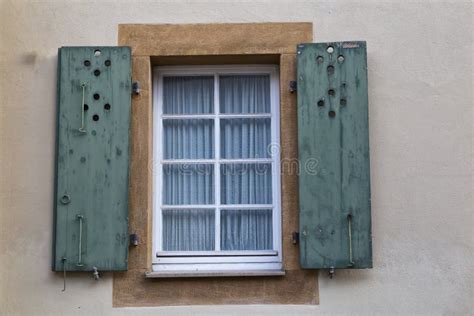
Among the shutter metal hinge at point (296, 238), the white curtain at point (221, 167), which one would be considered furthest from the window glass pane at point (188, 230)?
the shutter metal hinge at point (296, 238)

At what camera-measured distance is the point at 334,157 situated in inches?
210

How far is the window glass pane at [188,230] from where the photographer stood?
18.4 feet

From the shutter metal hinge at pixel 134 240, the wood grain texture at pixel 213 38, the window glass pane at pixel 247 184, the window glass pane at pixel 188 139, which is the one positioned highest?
the wood grain texture at pixel 213 38

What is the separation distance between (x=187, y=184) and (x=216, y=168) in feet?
0.78

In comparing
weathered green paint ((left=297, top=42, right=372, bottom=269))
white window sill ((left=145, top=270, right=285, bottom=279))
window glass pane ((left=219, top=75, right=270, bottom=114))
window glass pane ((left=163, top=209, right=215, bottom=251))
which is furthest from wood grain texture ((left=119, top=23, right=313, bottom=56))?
white window sill ((left=145, top=270, right=285, bottom=279))

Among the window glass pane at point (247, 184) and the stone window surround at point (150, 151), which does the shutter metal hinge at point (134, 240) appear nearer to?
the stone window surround at point (150, 151)

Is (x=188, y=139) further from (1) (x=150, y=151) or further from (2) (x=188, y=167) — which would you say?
(1) (x=150, y=151)

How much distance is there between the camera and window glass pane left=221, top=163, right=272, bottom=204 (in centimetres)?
562

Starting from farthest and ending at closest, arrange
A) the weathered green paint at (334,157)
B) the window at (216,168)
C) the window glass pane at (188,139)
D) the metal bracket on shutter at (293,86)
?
the window glass pane at (188,139)
the window at (216,168)
the metal bracket on shutter at (293,86)
the weathered green paint at (334,157)

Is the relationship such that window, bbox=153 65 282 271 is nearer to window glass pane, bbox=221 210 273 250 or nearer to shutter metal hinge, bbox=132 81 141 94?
window glass pane, bbox=221 210 273 250

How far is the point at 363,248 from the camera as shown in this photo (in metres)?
5.24

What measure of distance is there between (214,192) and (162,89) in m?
0.84

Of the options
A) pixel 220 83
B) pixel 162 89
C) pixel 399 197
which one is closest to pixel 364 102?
pixel 399 197

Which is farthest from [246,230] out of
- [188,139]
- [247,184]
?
[188,139]
